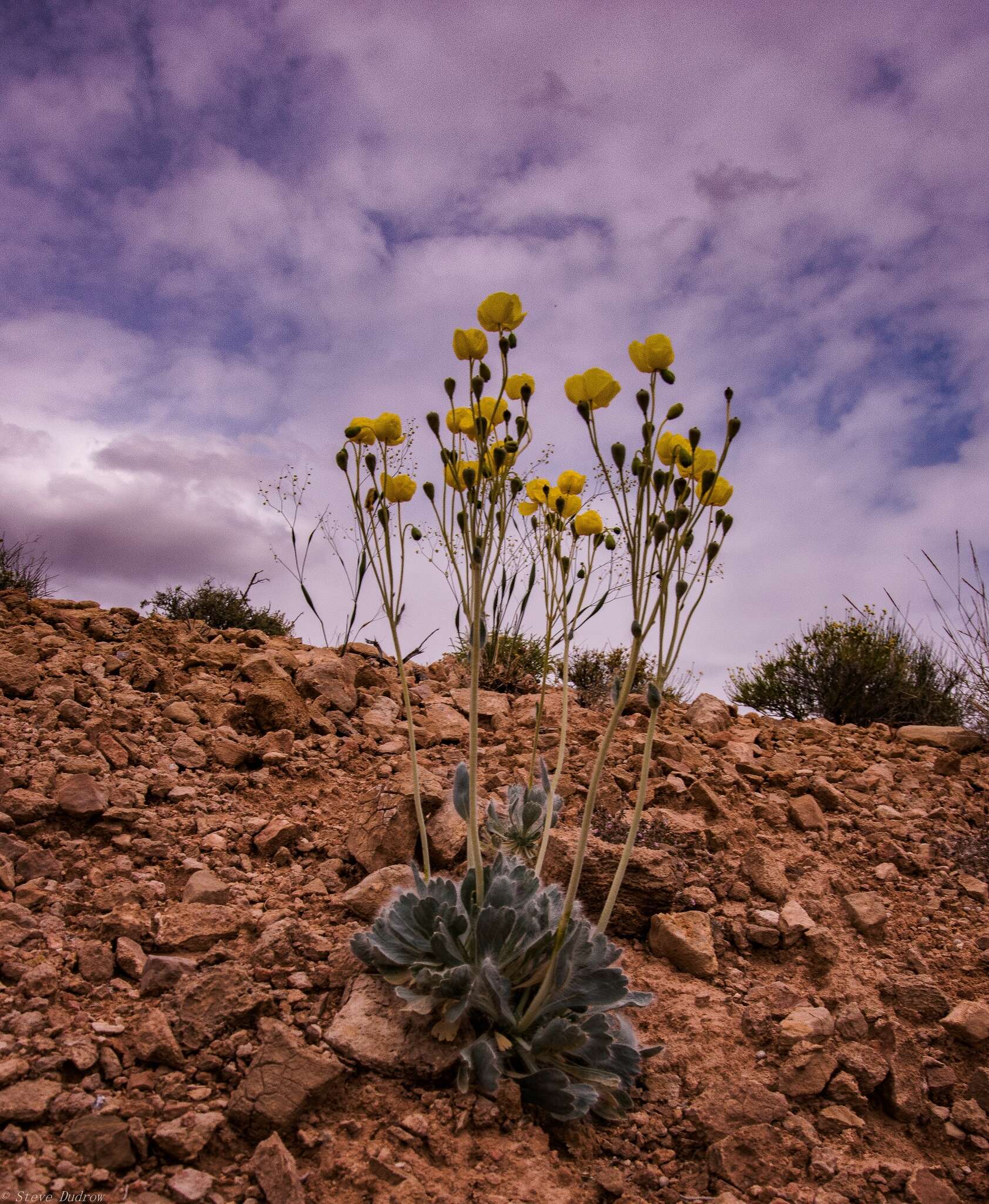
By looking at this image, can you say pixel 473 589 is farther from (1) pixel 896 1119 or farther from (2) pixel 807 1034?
(1) pixel 896 1119

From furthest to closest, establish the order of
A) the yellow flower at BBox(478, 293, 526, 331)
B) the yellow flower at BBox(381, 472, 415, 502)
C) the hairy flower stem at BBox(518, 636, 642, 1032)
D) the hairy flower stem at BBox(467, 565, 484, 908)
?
the yellow flower at BBox(381, 472, 415, 502)
the yellow flower at BBox(478, 293, 526, 331)
the hairy flower stem at BBox(467, 565, 484, 908)
the hairy flower stem at BBox(518, 636, 642, 1032)

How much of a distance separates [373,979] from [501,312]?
6.23ft

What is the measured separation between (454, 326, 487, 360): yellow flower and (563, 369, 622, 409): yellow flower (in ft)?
0.90

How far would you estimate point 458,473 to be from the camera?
2223 millimetres

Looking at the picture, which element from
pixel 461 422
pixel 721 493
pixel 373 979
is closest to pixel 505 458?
pixel 461 422

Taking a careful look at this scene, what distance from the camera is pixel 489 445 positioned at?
2.57 m

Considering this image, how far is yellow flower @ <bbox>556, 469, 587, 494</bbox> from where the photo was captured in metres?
2.76

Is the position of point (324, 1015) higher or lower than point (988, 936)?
lower

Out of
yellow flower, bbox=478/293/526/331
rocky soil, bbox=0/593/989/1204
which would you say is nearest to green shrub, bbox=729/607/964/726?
rocky soil, bbox=0/593/989/1204

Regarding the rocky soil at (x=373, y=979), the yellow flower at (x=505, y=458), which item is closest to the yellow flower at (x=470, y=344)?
the yellow flower at (x=505, y=458)

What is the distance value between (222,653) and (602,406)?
3122 millimetres

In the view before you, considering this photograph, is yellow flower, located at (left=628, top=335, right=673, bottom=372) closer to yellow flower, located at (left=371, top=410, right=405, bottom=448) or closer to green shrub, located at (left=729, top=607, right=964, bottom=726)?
yellow flower, located at (left=371, top=410, right=405, bottom=448)

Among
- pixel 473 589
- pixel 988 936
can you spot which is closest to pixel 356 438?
pixel 473 589

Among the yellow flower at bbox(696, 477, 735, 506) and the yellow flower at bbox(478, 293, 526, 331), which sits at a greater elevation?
the yellow flower at bbox(478, 293, 526, 331)
